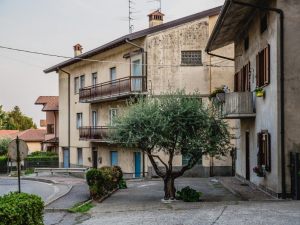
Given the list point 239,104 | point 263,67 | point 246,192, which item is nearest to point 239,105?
point 239,104

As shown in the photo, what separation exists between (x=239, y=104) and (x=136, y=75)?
1201cm

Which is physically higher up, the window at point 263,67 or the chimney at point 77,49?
the chimney at point 77,49

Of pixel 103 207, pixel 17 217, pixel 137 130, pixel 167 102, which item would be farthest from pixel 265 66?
pixel 17 217

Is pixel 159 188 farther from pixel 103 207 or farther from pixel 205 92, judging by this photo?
pixel 205 92

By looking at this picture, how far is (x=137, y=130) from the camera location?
17844mm

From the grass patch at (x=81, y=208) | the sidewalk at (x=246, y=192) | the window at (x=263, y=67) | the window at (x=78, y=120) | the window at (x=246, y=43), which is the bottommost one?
the grass patch at (x=81, y=208)

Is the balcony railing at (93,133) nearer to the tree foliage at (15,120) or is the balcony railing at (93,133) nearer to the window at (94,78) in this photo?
the window at (94,78)

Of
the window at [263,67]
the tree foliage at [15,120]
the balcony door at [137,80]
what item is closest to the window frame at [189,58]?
the balcony door at [137,80]

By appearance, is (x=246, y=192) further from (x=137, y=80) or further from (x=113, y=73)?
(x=113, y=73)

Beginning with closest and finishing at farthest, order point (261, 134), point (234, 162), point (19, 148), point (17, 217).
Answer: point (17, 217), point (19, 148), point (261, 134), point (234, 162)

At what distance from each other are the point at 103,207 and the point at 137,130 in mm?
2860

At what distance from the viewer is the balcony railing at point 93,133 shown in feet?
115

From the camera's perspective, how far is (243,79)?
24.3 metres

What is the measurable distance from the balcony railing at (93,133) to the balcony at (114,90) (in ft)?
6.40
